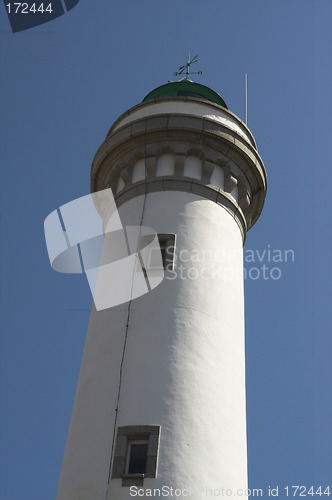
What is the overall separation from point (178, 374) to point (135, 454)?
1725 mm

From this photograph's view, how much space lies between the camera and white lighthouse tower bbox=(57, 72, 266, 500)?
11438mm

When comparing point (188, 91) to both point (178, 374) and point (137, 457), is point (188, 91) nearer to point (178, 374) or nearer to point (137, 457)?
point (178, 374)

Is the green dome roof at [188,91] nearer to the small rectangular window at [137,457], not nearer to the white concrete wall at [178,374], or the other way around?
the white concrete wall at [178,374]

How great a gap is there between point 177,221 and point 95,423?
5.04 meters

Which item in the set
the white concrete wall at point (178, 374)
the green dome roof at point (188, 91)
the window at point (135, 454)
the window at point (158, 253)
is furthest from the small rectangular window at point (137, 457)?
the green dome roof at point (188, 91)

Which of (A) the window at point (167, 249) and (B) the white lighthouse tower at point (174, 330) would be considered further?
(A) the window at point (167, 249)

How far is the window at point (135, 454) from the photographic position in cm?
1108

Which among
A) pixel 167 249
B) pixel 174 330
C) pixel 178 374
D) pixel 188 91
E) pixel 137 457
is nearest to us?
pixel 137 457

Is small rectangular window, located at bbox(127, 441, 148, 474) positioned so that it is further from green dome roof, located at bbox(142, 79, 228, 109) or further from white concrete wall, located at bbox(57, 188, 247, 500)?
green dome roof, located at bbox(142, 79, 228, 109)

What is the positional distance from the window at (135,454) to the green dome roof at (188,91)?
1025 cm

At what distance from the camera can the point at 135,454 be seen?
37.7 ft

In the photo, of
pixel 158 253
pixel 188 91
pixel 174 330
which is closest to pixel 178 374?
pixel 174 330

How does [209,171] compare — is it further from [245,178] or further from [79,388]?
[79,388]

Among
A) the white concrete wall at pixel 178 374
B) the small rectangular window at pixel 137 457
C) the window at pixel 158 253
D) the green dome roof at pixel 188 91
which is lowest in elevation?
the small rectangular window at pixel 137 457
